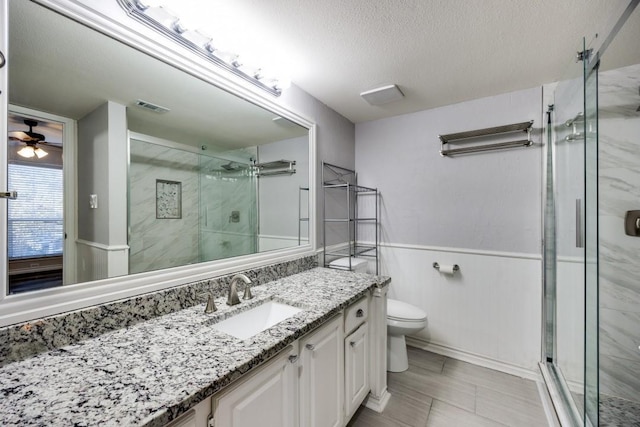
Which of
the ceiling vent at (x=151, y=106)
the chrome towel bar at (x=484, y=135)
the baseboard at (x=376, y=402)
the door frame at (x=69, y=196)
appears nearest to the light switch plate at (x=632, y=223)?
the chrome towel bar at (x=484, y=135)

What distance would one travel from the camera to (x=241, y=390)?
2.56 ft

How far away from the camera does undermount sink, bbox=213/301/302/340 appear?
1.18 metres

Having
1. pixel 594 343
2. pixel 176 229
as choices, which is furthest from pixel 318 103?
pixel 594 343

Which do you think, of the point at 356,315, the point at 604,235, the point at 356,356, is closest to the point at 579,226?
the point at 604,235

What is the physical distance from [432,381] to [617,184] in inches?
69.5

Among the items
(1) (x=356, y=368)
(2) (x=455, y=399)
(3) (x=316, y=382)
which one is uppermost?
(3) (x=316, y=382)

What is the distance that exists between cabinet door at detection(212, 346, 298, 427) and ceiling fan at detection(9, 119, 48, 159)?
0.95m

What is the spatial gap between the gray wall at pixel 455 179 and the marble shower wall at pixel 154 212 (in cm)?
178

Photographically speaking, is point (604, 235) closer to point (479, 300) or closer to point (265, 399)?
point (479, 300)

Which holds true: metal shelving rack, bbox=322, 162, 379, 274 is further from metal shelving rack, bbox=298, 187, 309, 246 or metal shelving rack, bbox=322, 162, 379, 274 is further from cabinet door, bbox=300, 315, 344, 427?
cabinet door, bbox=300, 315, 344, 427

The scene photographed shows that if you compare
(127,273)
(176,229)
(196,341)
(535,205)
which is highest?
(535,205)

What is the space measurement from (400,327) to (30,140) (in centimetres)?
218

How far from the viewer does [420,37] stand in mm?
1376

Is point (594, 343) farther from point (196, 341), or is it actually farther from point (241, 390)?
point (196, 341)
